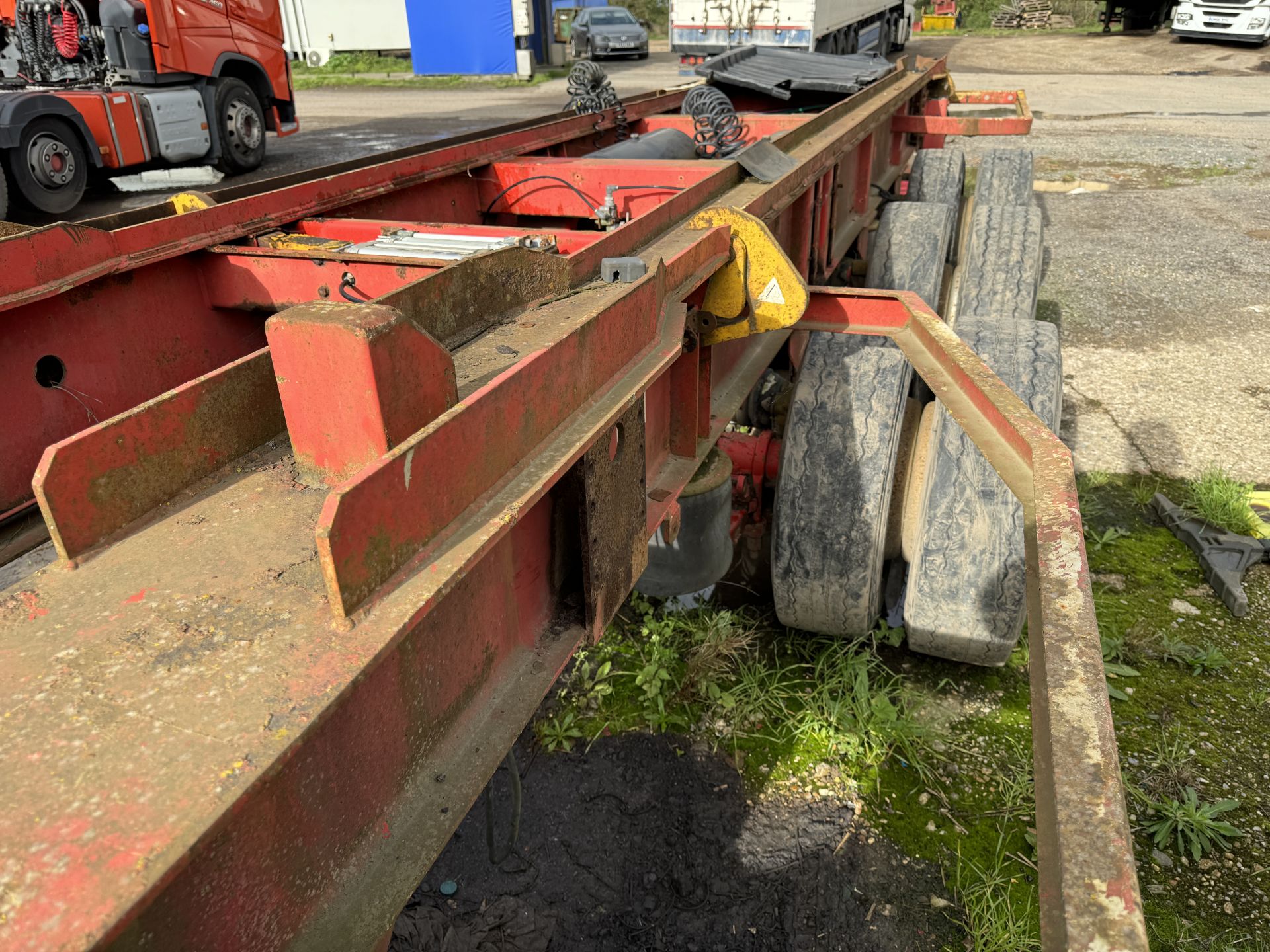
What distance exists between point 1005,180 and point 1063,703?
195 inches

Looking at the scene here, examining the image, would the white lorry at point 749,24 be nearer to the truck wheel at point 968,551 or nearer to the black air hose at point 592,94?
the black air hose at point 592,94

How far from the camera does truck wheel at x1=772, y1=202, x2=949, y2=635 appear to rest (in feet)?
9.30

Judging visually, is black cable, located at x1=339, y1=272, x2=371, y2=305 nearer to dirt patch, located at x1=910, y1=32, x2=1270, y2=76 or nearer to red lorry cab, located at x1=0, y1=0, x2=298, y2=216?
red lorry cab, located at x1=0, y1=0, x2=298, y2=216

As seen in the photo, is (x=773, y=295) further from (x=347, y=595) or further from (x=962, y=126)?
(x=962, y=126)

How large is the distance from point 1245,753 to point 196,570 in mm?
3146

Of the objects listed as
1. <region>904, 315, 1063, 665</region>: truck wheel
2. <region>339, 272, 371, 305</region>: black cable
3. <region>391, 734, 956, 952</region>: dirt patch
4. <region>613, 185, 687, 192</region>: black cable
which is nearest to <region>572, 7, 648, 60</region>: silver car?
<region>613, 185, 687, 192</region>: black cable

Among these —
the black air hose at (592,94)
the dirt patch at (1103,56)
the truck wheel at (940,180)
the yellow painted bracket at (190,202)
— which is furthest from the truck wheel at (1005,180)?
Answer: the dirt patch at (1103,56)

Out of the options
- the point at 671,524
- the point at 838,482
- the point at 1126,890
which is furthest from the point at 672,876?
the point at 1126,890

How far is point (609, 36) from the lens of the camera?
24547 millimetres

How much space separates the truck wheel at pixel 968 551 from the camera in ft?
8.81

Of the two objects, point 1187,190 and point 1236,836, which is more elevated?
point 1187,190

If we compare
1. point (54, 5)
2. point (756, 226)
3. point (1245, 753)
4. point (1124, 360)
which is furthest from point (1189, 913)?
point (54, 5)

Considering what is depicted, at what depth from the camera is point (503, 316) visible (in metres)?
1.70

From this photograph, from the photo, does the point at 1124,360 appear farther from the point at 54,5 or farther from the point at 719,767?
the point at 54,5
